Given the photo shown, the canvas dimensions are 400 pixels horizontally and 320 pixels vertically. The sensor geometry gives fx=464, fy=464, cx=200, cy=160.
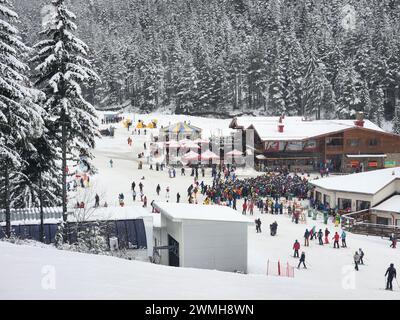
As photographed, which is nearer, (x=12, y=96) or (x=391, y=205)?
(x=12, y=96)

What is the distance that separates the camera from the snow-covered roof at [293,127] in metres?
53.2

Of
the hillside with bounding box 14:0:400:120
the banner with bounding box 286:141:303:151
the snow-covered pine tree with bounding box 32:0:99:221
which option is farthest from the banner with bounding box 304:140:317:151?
the snow-covered pine tree with bounding box 32:0:99:221

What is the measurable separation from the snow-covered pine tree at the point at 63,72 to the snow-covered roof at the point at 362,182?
21.4 metres

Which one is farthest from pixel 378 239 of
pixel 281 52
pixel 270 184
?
pixel 281 52

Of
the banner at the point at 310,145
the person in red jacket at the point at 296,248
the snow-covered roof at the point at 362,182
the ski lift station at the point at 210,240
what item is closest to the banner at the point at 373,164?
the banner at the point at 310,145

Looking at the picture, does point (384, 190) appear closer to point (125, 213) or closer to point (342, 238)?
point (342, 238)

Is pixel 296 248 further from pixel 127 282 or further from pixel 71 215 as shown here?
pixel 127 282

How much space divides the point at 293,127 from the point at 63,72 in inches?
1577

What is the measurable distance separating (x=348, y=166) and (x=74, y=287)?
4844 centimetres

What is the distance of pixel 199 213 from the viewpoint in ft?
67.3

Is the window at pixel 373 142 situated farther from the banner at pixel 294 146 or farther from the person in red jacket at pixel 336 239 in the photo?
the person in red jacket at pixel 336 239

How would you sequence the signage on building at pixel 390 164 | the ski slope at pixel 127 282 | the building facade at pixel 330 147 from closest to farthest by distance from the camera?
1. the ski slope at pixel 127 282
2. the signage on building at pixel 390 164
3. the building facade at pixel 330 147

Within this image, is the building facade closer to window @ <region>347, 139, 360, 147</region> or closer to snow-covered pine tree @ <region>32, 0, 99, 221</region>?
window @ <region>347, 139, 360, 147</region>

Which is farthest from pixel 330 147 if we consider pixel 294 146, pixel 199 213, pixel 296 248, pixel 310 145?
pixel 199 213
